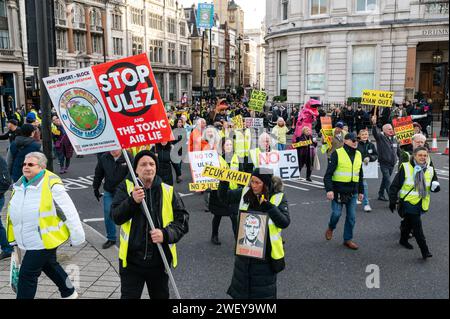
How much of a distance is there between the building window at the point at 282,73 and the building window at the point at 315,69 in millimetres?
2468

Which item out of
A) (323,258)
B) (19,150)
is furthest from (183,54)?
(323,258)

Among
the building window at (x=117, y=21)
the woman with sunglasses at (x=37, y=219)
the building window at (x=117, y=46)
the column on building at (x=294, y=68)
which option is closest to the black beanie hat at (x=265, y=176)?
the woman with sunglasses at (x=37, y=219)

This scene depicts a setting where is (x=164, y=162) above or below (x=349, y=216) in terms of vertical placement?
above

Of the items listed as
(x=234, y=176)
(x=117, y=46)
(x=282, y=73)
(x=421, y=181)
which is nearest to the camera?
(x=234, y=176)

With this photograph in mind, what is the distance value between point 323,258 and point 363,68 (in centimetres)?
2560

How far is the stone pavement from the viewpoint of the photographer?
508 centimetres

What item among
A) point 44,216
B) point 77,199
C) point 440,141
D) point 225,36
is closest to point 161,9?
point 225,36

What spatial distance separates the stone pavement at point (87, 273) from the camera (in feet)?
16.7

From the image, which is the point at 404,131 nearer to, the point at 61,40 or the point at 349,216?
the point at 349,216

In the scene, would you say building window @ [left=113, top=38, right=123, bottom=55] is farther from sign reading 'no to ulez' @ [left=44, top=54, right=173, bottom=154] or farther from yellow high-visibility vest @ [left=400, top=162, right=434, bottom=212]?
sign reading 'no to ulez' @ [left=44, top=54, right=173, bottom=154]

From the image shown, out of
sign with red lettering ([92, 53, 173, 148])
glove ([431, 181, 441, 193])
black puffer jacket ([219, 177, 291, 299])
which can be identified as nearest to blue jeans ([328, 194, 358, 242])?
glove ([431, 181, 441, 193])

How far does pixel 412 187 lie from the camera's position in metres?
6.13

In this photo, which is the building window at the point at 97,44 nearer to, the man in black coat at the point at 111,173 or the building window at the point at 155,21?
the building window at the point at 155,21

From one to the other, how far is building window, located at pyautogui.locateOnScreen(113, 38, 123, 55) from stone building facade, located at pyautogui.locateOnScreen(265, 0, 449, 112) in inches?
1202
